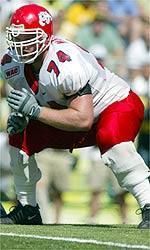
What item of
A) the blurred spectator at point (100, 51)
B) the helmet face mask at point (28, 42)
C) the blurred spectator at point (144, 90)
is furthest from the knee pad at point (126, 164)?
the blurred spectator at point (100, 51)

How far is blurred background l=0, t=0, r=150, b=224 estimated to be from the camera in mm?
10258

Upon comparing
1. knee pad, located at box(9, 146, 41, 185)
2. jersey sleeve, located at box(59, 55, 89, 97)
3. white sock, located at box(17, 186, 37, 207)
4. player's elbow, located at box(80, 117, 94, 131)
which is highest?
jersey sleeve, located at box(59, 55, 89, 97)

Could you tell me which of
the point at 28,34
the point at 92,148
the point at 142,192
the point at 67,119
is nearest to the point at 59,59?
the point at 28,34

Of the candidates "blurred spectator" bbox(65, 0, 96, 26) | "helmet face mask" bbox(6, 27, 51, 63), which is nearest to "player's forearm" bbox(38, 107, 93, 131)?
"helmet face mask" bbox(6, 27, 51, 63)

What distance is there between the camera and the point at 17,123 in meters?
6.45

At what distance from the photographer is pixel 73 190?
11203 millimetres

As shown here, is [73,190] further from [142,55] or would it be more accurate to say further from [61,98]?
[61,98]

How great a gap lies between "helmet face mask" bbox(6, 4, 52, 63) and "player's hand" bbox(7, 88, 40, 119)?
23 centimetres

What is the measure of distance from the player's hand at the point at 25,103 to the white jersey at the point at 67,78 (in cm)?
15

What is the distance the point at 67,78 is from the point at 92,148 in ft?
14.8

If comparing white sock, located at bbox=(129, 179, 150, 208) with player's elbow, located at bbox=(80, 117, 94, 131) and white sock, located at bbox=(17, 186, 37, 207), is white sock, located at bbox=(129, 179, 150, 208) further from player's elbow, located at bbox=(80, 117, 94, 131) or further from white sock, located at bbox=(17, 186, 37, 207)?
white sock, located at bbox=(17, 186, 37, 207)

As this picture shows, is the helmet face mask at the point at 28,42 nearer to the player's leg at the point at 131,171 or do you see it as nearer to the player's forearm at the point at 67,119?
the player's forearm at the point at 67,119

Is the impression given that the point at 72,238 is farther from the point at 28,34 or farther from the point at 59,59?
the point at 28,34

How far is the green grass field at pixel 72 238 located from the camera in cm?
539
